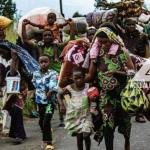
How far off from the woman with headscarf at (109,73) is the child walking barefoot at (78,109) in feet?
1.12

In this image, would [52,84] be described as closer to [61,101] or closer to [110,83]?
[61,101]

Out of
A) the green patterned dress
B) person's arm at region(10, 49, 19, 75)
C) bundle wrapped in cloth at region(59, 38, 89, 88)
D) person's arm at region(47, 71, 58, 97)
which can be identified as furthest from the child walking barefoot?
person's arm at region(10, 49, 19, 75)

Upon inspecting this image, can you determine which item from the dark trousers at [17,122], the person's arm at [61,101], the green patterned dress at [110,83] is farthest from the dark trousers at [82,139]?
the dark trousers at [17,122]

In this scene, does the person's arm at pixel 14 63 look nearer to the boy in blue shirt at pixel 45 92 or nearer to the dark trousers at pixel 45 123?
the boy in blue shirt at pixel 45 92

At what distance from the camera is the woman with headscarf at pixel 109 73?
25.0 ft

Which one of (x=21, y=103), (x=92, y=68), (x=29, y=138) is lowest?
(x=29, y=138)

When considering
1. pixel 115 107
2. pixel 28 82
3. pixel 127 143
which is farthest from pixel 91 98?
pixel 28 82

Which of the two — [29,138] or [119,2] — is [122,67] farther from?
[119,2]

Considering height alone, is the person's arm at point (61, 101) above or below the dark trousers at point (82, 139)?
above

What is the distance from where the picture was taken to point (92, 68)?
7758 millimetres

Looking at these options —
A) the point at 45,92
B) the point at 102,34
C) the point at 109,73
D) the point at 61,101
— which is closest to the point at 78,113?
the point at 61,101

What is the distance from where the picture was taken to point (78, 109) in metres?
8.12

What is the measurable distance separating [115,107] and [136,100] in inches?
22.5

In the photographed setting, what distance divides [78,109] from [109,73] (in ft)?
2.61
